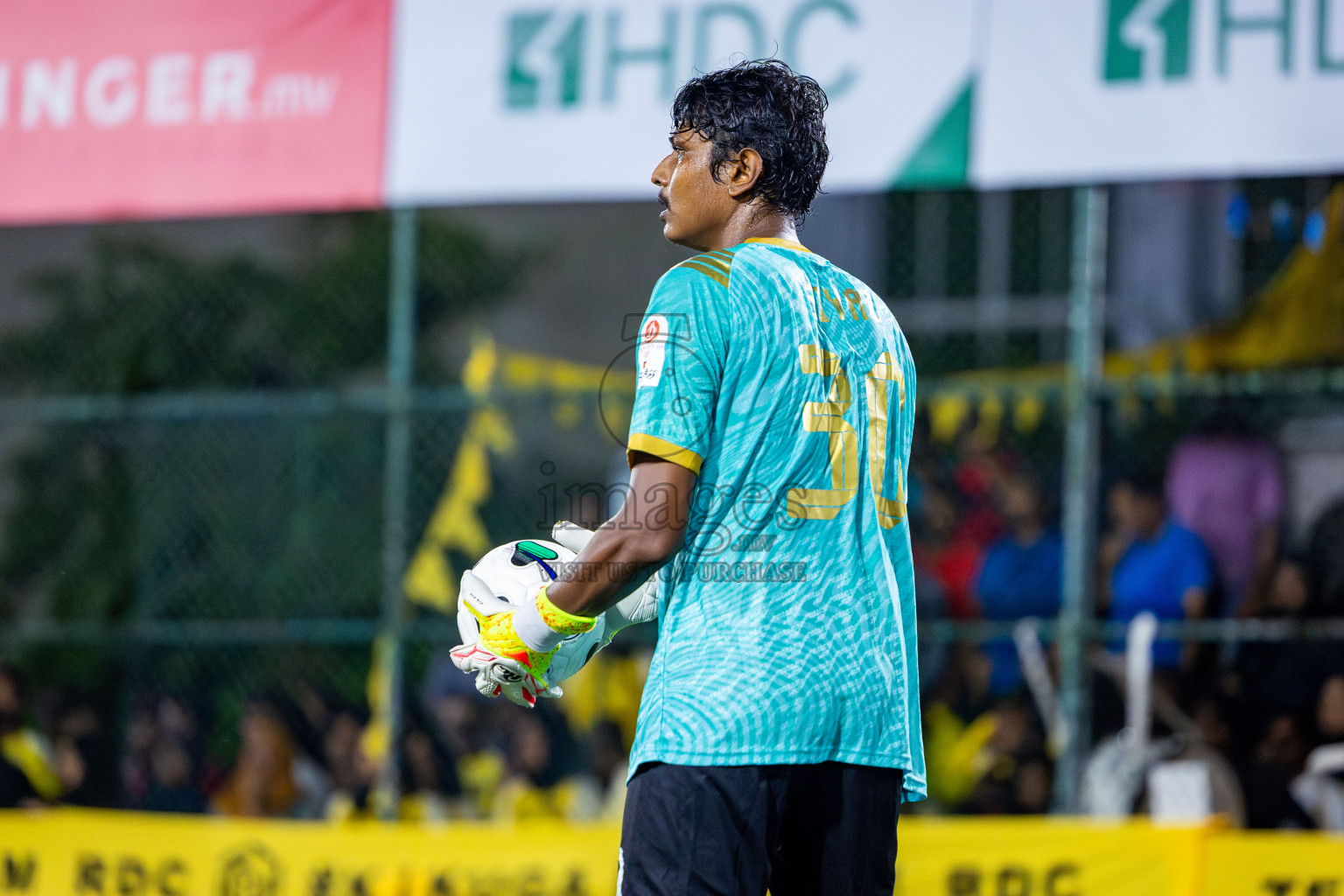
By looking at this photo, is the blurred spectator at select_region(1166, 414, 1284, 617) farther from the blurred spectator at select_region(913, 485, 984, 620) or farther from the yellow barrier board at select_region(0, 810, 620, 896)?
the yellow barrier board at select_region(0, 810, 620, 896)

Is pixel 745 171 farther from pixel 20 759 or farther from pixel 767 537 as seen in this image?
pixel 20 759

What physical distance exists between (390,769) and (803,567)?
4.90 metres

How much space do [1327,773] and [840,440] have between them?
4486 millimetres

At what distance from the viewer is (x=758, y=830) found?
2.48m

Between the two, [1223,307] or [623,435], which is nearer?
[1223,307]

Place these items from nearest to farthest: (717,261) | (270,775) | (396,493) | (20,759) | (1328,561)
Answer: (717,261) < (1328,561) < (396,493) < (20,759) < (270,775)

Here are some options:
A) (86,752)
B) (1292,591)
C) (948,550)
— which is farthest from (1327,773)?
(86,752)

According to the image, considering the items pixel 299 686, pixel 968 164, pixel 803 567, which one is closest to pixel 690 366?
pixel 803 567

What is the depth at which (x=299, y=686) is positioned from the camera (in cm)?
836

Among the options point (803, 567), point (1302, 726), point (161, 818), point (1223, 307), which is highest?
point (1223, 307)

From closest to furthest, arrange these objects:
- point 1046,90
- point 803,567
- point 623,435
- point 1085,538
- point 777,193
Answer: point 803,567 < point 777,193 < point 1046,90 < point 1085,538 < point 623,435

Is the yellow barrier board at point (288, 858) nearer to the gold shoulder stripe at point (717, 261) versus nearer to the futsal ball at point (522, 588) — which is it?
the futsal ball at point (522, 588)

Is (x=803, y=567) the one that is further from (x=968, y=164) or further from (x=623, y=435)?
(x=623, y=435)

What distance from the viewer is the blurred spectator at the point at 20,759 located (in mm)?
7414
